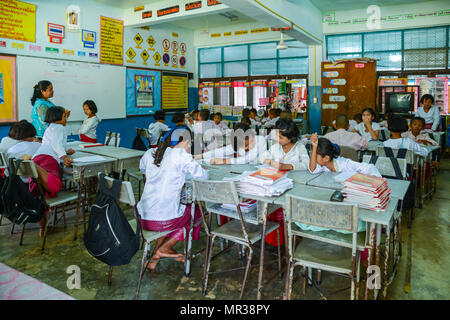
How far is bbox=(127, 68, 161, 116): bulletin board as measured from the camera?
799cm

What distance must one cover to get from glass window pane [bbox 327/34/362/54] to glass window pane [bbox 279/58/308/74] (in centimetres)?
64

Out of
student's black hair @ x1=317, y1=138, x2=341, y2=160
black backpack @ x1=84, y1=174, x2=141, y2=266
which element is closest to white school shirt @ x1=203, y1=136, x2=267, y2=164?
student's black hair @ x1=317, y1=138, x2=341, y2=160

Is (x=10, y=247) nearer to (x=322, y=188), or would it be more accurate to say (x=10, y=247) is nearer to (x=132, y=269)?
(x=132, y=269)

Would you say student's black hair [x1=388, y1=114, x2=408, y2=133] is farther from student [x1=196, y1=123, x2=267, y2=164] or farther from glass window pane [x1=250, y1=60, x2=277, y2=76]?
glass window pane [x1=250, y1=60, x2=277, y2=76]

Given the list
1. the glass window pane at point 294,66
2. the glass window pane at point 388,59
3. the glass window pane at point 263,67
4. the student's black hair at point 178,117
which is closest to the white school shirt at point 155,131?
the student's black hair at point 178,117

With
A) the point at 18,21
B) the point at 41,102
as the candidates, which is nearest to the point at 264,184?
the point at 41,102

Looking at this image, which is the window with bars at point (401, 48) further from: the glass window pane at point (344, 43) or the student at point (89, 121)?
the student at point (89, 121)

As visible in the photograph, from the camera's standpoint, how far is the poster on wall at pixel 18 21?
5.56 m

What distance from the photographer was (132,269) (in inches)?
116

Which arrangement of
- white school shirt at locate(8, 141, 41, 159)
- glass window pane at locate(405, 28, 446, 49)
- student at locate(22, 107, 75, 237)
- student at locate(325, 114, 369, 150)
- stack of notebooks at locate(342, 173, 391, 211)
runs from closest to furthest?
stack of notebooks at locate(342, 173, 391, 211)
student at locate(22, 107, 75, 237)
white school shirt at locate(8, 141, 41, 159)
student at locate(325, 114, 369, 150)
glass window pane at locate(405, 28, 446, 49)

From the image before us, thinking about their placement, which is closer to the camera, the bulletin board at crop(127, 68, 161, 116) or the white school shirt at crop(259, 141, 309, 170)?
the white school shirt at crop(259, 141, 309, 170)

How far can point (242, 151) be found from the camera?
3.53 metres

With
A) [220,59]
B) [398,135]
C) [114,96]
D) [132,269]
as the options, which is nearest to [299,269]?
[132,269]

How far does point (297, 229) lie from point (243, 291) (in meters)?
0.58
